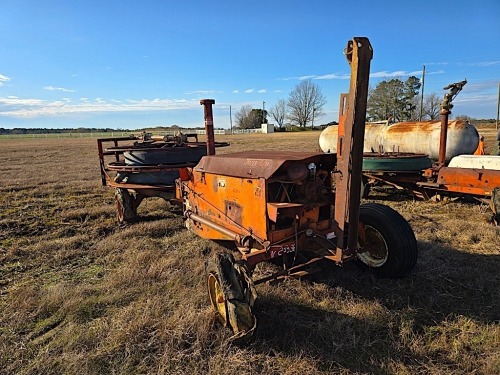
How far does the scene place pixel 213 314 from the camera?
345 centimetres

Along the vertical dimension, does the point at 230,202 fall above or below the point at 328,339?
above

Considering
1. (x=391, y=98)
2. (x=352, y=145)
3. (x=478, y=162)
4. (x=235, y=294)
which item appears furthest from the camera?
(x=391, y=98)

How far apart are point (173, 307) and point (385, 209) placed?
2.57m

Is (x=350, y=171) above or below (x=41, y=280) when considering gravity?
above

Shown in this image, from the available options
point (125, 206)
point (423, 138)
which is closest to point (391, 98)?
point (423, 138)

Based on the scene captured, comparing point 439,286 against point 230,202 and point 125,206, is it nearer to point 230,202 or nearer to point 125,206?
point 230,202

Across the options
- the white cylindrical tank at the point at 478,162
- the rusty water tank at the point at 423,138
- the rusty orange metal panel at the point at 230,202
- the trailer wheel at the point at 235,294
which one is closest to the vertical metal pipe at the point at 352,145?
the rusty orange metal panel at the point at 230,202

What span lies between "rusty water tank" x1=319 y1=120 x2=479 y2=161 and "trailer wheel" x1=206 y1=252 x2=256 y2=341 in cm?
873

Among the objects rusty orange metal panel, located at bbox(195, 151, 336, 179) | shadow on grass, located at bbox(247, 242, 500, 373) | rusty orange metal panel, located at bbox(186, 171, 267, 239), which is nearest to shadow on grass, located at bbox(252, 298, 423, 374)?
shadow on grass, located at bbox(247, 242, 500, 373)

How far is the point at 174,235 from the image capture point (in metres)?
6.14

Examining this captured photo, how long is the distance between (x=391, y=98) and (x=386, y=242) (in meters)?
46.5


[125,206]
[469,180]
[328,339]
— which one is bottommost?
[328,339]

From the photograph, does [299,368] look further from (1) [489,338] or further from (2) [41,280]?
(2) [41,280]

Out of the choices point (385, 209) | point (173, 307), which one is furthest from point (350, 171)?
point (173, 307)
